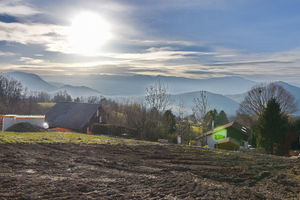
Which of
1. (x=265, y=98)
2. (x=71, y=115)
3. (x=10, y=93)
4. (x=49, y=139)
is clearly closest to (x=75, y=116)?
(x=71, y=115)

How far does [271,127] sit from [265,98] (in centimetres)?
2225

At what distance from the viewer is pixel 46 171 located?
9125 millimetres

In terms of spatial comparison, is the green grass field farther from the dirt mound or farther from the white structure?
the white structure

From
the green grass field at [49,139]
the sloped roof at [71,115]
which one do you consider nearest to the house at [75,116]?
the sloped roof at [71,115]

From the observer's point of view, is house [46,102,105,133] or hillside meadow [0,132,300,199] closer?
hillside meadow [0,132,300,199]

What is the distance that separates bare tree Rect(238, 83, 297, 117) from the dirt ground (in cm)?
4063

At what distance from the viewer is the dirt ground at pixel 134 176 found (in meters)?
7.49

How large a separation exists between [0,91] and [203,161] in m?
72.9

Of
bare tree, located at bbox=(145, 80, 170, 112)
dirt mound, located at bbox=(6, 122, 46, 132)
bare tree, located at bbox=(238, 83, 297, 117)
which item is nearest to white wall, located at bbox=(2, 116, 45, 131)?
dirt mound, located at bbox=(6, 122, 46, 132)

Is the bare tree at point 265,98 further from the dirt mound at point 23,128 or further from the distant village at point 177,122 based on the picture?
the dirt mound at point 23,128

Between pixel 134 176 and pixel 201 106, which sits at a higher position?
pixel 201 106

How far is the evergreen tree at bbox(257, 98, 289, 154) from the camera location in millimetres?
30688

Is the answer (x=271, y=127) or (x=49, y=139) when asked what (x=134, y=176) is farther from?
(x=271, y=127)

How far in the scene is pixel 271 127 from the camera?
101ft
